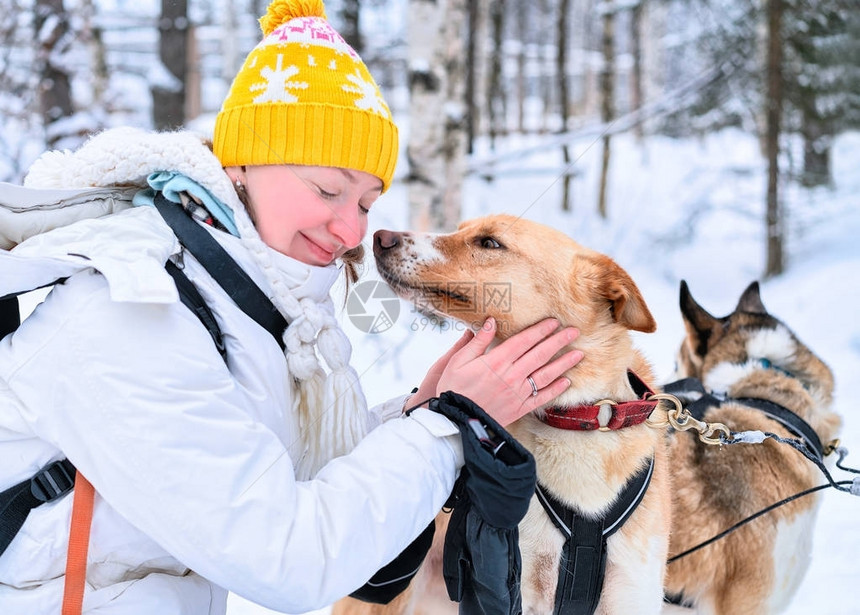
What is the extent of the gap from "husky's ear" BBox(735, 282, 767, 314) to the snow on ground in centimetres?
114

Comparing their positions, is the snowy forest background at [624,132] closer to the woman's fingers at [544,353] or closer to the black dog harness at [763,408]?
the black dog harness at [763,408]

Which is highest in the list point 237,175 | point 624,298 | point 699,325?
point 237,175

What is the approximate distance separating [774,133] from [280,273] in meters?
9.94

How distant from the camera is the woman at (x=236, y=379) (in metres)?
1.18

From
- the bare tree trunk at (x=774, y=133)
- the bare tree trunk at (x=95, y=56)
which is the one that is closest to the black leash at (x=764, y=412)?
the bare tree trunk at (x=95, y=56)

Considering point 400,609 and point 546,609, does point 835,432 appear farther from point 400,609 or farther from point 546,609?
point 400,609

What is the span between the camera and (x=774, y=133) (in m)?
9.62

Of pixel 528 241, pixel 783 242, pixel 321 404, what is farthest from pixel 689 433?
pixel 783 242

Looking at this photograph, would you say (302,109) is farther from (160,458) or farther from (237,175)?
(160,458)

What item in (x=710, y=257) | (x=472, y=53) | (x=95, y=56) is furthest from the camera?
(x=472, y=53)

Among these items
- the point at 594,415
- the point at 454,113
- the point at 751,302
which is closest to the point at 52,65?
the point at 454,113

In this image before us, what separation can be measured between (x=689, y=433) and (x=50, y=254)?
7.69ft

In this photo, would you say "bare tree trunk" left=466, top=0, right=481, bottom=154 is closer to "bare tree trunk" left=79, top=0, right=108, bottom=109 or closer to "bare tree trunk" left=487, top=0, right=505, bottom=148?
"bare tree trunk" left=487, top=0, right=505, bottom=148

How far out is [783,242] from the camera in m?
10.2
